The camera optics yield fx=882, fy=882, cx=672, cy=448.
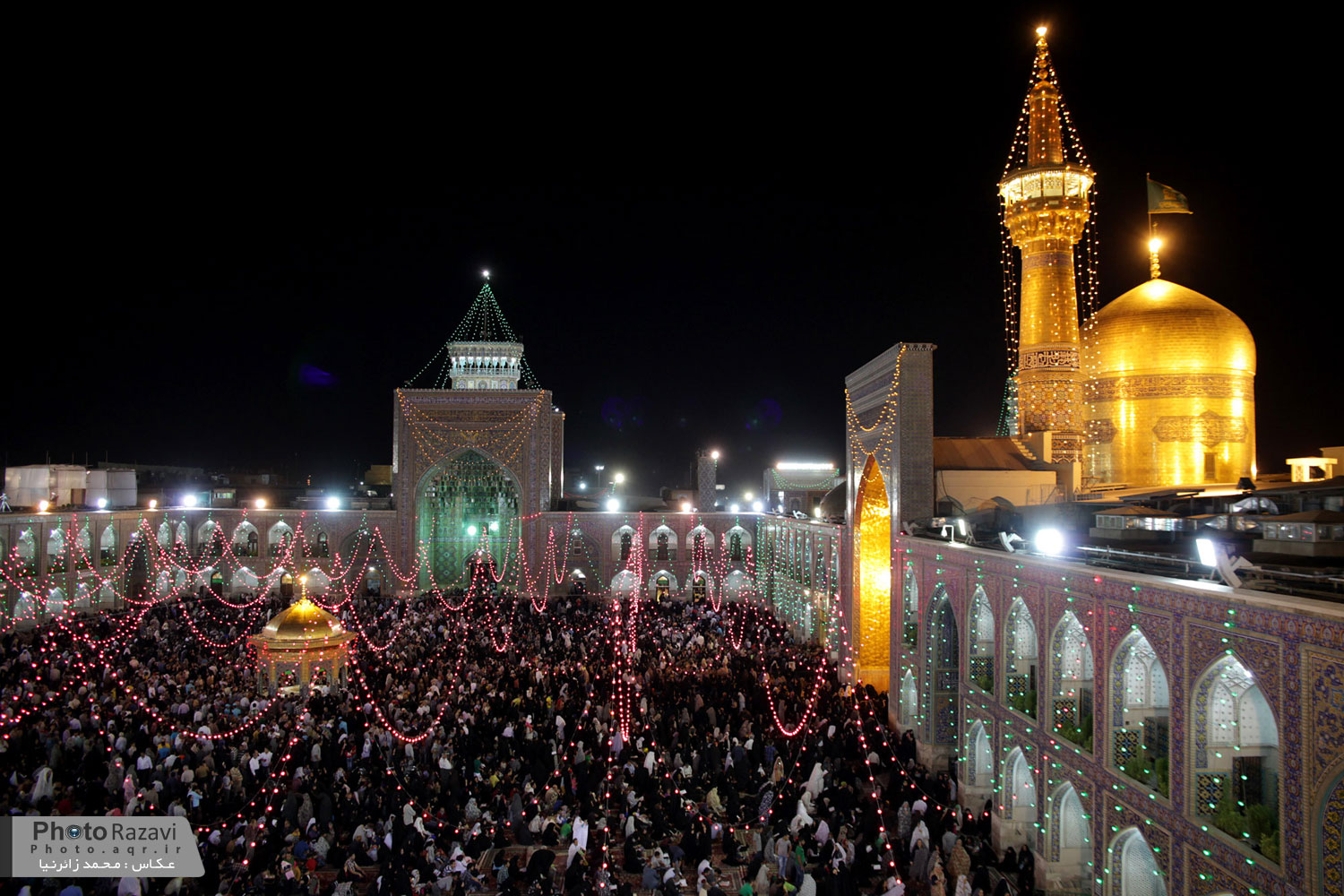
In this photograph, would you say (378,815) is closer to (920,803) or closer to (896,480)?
(920,803)

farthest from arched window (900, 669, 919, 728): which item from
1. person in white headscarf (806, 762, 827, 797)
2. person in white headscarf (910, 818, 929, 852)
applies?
person in white headscarf (910, 818, 929, 852)

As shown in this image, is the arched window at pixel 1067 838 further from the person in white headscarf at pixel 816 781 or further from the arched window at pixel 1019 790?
the person in white headscarf at pixel 816 781

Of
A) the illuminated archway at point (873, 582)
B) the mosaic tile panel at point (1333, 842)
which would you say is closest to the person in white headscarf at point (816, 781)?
the illuminated archway at point (873, 582)

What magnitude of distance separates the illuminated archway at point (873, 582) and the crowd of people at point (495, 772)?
855 mm

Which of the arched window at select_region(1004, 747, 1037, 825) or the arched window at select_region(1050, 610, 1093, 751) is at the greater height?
the arched window at select_region(1050, 610, 1093, 751)

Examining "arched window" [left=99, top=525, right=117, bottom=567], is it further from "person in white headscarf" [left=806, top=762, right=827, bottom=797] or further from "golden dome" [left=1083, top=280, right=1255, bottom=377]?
"golden dome" [left=1083, top=280, right=1255, bottom=377]

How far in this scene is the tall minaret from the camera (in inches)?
814

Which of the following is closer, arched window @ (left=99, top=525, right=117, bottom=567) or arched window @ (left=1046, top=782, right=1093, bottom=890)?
arched window @ (left=1046, top=782, right=1093, bottom=890)

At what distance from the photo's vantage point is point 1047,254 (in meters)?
21.4

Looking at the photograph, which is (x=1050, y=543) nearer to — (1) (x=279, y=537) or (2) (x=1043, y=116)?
(2) (x=1043, y=116)

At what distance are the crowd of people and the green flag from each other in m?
12.3

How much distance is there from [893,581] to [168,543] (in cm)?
2484

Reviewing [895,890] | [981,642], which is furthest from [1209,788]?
[981,642]

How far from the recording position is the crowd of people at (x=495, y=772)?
1009 cm
